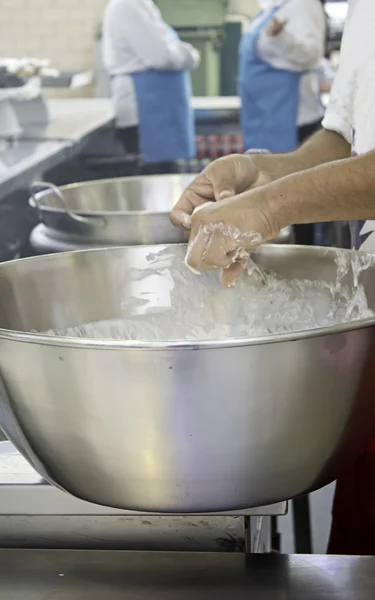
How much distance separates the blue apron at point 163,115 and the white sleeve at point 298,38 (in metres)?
0.52

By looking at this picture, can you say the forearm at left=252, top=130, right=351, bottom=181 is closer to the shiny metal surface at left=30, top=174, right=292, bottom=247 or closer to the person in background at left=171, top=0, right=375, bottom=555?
the person in background at left=171, top=0, right=375, bottom=555

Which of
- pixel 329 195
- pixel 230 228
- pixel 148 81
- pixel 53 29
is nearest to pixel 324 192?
pixel 329 195

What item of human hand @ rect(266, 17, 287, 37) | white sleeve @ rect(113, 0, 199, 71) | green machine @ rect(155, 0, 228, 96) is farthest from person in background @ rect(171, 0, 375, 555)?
green machine @ rect(155, 0, 228, 96)

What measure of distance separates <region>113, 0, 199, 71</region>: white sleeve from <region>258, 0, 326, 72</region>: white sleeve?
17.0 inches

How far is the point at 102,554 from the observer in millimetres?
Answer: 726

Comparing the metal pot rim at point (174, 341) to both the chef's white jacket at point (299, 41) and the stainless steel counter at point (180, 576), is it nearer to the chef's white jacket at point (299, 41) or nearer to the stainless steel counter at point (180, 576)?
the stainless steel counter at point (180, 576)

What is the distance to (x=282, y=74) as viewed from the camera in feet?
11.7

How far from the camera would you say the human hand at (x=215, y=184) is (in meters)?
1.04

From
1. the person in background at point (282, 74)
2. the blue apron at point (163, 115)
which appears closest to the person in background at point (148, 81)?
the blue apron at point (163, 115)

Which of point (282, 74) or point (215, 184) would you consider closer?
point (215, 184)

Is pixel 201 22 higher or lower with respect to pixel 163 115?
higher

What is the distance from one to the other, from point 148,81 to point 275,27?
0.71m

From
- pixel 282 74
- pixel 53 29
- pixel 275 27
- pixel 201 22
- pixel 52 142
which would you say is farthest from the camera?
pixel 53 29

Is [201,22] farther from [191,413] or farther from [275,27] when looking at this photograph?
[191,413]
